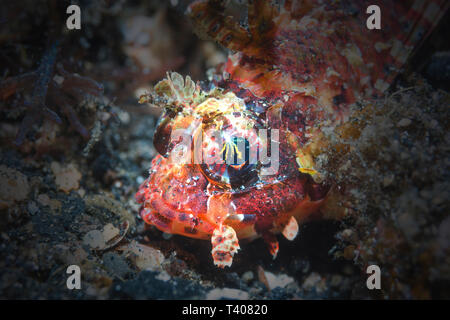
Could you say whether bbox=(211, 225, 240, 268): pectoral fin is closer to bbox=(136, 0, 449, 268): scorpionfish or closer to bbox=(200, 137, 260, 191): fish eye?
bbox=(136, 0, 449, 268): scorpionfish

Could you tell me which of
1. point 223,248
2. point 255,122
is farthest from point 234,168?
point 223,248

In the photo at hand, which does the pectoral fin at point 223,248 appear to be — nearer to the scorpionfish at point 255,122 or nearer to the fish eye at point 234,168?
the scorpionfish at point 255,122

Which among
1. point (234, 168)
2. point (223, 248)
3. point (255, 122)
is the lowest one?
point (223, 248)

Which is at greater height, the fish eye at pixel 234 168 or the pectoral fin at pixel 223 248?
the fish eye at pixel 234 168

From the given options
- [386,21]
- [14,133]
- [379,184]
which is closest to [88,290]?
[379,184]

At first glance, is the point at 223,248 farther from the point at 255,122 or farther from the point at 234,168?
the point at 255,122

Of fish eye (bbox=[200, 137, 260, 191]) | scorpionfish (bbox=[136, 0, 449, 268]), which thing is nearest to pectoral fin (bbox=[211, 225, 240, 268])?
scorpionfish (bbox=[136, 0, 449, 268])

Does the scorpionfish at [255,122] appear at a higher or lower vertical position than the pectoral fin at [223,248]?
higher

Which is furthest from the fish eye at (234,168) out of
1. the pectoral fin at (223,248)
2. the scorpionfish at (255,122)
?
the pectoral fin at (223,248)
